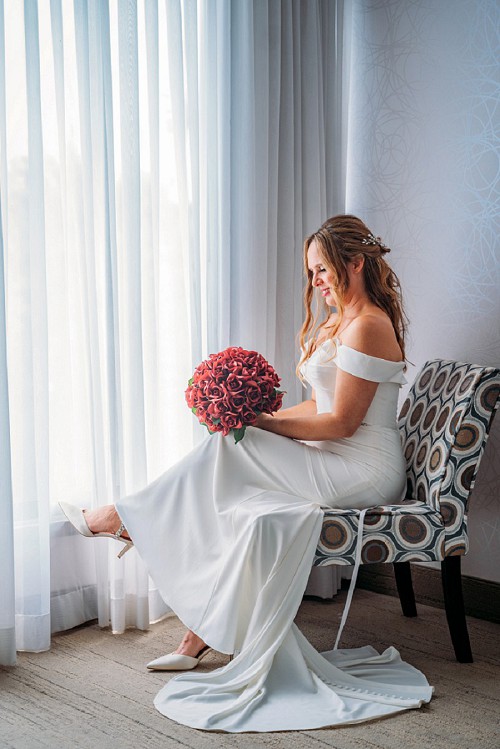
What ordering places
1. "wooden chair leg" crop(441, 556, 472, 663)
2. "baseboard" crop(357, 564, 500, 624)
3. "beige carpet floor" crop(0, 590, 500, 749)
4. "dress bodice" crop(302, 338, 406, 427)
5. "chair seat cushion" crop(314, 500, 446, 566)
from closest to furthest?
"beige carpet floor" crop(0, 590, 500, 749), "chair seat cushion" crop(314, 500, 446, 566), "wooden chair leg" crop(441, 556, 472, 663), "dress bodice" crop(302, 338, 406, 427), "baseboard" crop(357, 564, 500, 624)

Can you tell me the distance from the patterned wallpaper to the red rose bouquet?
946 mm

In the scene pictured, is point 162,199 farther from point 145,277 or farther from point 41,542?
point 41,542

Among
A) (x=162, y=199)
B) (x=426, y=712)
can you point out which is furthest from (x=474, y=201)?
(x=426, y=712)

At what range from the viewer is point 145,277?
2.91m

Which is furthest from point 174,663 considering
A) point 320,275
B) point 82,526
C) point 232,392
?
point 320,275

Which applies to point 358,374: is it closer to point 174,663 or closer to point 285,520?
point 285,520

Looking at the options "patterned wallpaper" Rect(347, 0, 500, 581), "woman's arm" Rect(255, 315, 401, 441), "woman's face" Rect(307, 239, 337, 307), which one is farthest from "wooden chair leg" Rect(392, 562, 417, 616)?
"woman's face" Rect(307, 239, 337, 307)

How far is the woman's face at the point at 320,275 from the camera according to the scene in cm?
289

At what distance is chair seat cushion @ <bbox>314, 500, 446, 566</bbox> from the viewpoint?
8.10 ft

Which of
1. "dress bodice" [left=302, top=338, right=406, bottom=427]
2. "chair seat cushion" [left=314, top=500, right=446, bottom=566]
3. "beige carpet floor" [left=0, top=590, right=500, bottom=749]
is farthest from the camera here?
"dress bodice" [left=302, top=338, right=406, bottom=427]

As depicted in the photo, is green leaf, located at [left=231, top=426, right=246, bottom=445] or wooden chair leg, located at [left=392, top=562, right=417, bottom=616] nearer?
green leaf, located at [left=231, top=426, right=246, bottom=445]

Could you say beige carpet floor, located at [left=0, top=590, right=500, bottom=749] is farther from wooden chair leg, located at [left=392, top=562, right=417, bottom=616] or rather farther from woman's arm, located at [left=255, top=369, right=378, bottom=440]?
woman's arm, located at [left=255, top=369, right=378, bottom=440]

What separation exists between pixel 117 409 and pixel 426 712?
137 cm

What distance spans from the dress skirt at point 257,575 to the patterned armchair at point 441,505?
108 millimetres
